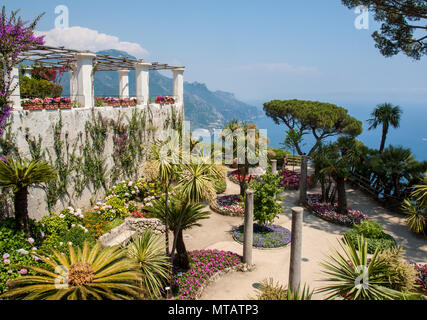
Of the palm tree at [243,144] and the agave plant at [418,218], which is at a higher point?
the palm tree at [243,144]

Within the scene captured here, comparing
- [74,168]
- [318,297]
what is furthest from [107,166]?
[318,297]

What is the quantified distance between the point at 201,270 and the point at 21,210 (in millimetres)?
6466

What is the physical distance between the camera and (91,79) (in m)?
15.0

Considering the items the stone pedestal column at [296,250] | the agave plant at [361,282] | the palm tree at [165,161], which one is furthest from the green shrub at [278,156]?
the agave plant at [361,282]

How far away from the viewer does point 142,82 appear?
19.6 m

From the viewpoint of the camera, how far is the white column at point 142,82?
1936 centimetres

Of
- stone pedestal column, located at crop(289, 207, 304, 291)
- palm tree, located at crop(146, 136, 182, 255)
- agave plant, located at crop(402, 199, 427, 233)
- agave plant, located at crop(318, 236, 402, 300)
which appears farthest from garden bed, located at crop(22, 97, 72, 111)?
agave plant, located at crop(402, 199, 427, 233)

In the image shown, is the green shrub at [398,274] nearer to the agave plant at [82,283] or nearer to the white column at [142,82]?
the agave plant at [82,283]

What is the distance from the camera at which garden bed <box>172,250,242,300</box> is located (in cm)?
1036

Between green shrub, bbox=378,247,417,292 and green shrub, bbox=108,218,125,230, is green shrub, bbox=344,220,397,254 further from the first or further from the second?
green shrub, bbox=108,218,125,230

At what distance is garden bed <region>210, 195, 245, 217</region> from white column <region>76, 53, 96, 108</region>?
29.2 ft

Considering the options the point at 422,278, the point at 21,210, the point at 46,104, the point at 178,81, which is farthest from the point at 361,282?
the point at 178,81

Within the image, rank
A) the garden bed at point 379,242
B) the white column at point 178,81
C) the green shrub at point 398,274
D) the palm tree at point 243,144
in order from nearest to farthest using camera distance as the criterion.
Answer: the green shrub at point 398,274 → the garden bed at point 379,242 → the palm tree at point 243,144 → the white column at point 178,81

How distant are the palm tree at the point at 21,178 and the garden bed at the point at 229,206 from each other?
1011 centimetres
